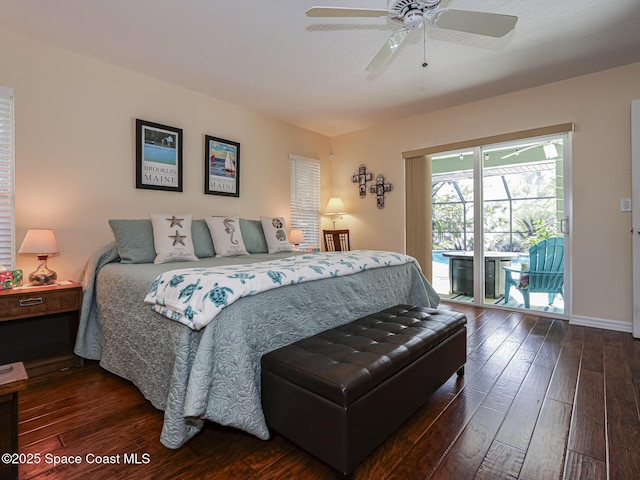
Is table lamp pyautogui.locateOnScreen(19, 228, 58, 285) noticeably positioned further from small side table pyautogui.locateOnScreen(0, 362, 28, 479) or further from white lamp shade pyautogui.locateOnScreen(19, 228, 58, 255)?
small side table pyautogui.locateOnScreen(0, 362, 28, 479)

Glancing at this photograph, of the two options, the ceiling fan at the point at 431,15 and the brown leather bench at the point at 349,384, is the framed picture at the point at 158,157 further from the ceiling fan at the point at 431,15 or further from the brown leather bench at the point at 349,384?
the brown leather bench at the point at 349,384

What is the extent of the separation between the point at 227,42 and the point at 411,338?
8.50 feet

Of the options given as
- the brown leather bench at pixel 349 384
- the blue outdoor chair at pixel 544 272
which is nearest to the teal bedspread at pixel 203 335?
the brown leather bench at pixel 349 384

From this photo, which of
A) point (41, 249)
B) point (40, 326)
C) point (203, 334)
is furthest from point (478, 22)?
point (40, 326)

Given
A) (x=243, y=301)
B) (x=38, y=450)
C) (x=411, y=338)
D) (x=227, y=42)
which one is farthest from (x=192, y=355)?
(x=227, y=42)

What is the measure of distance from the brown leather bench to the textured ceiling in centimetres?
216

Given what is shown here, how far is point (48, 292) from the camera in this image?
90.0 inches

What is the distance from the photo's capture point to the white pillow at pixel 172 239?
8.69 ft

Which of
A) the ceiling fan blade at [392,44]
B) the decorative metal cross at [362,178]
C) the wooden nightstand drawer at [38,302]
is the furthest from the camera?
the decorative metal cross at [362,178]

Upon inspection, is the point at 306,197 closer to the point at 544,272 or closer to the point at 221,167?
the point at 221,167

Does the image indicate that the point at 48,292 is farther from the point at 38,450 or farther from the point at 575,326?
the point at 575,326

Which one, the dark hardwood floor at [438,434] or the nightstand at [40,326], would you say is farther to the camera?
the nightstand at [40,326]

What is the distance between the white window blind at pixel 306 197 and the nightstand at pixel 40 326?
2827 millimetres

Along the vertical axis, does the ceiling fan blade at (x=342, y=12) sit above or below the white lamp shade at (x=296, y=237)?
above
